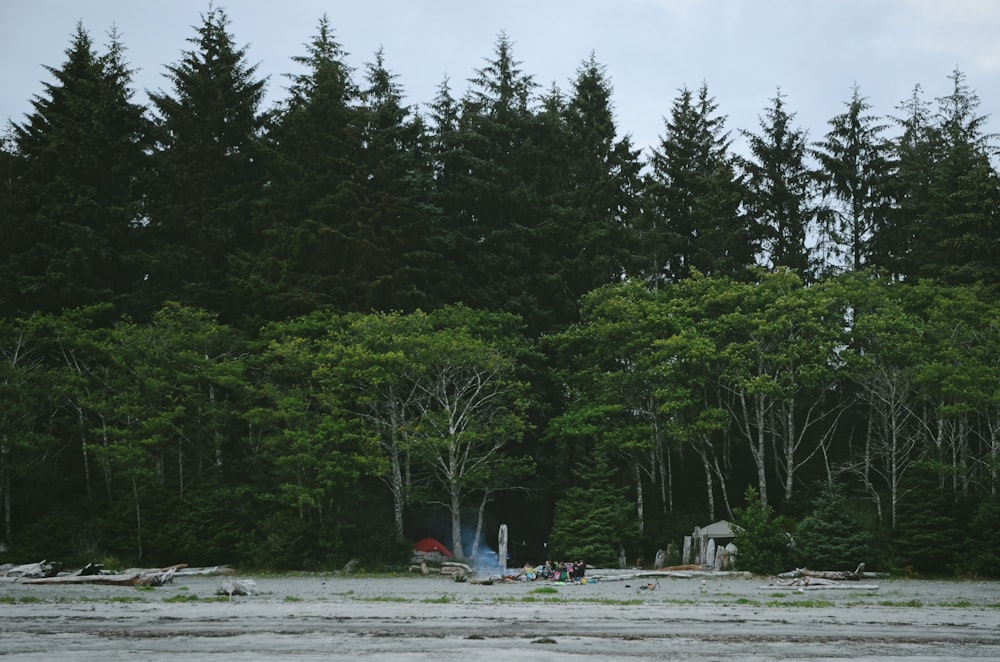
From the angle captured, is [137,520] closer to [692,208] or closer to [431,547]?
[431,547]

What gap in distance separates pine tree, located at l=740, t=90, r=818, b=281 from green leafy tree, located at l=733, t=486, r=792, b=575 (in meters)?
18.7

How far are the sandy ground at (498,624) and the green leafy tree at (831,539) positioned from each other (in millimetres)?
6117

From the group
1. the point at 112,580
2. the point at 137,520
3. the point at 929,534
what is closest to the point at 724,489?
the point at 929,534

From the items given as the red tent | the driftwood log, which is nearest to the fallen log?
the red tent

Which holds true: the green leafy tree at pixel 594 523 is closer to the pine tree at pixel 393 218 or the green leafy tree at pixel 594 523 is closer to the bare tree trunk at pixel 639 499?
the bare tree trunk at pixel 639 499

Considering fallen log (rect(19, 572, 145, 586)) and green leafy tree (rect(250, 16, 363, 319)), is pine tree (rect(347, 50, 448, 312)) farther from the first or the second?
fallen log (rect(19, 572, 145, 586))

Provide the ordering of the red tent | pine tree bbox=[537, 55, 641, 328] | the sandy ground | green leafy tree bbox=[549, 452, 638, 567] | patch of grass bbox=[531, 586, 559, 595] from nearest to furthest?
the sandy ground, patch of grass bbox=[531, 586, 559, 595], green leafy tree bbox=[549, 452, 638, 567], the red tent, pine tree bbox=[537, 55, 641, 328]

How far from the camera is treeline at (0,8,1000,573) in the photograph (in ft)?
121

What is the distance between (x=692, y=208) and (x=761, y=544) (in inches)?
900

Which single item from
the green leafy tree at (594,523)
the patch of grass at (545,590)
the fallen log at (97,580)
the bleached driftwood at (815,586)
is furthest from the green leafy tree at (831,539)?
the fallen log at (97,580)

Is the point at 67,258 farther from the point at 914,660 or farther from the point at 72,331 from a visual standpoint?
the point at 914,660

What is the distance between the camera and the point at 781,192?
5175 cm

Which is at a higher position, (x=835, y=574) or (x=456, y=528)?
(x=456, y=528)

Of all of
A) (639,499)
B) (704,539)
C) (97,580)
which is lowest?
(97,580)
